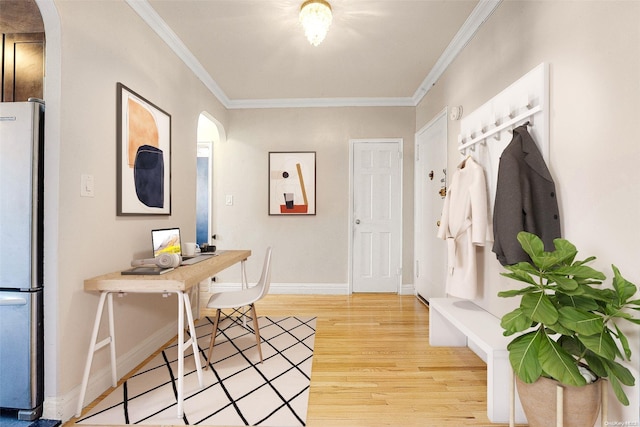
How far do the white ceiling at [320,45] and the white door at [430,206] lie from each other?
611 millimetres

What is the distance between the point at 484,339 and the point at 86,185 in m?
2.35

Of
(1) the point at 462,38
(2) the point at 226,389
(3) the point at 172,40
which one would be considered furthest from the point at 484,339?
(3) the point at 172,40

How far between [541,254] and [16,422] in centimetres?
254

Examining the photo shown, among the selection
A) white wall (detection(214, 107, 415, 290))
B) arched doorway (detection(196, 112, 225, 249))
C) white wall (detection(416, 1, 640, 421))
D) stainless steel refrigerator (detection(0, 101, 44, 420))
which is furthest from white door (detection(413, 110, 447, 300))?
stainless steel refrigerator (detection(0, 101, 44, 420))

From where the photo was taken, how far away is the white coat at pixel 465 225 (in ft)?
6.90

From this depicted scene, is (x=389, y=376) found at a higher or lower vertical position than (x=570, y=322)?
lower

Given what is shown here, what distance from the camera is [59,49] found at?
159 centimetres

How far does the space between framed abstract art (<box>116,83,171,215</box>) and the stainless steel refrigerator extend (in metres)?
0.48

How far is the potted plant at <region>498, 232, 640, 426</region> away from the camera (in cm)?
112

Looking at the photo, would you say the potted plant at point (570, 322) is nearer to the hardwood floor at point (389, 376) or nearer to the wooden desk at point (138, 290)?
the hardwood floor at point (389, 376)

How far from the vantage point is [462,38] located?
262 centimetres

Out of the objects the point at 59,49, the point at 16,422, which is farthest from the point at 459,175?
the point at 16,422

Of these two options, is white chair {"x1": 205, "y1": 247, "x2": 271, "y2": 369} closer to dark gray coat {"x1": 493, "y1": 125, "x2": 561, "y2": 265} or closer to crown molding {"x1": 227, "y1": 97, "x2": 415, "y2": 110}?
dark gray coat {"x1": 493, "y1": 125, "x2": 561, "y2": 265}

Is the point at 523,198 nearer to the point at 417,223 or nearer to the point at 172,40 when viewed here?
the point at 417,223
